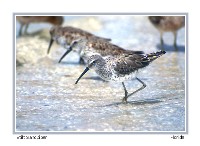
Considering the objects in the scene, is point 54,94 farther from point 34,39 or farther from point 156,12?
point 34,39

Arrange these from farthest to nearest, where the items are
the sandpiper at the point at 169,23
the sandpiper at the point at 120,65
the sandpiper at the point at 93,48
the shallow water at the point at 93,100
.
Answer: the sandpiper at the point at 169,23 → the sandpiper at the point at 93,48 → the sandpiper at the point at 120,65 → the shallow water at the point at 93,100

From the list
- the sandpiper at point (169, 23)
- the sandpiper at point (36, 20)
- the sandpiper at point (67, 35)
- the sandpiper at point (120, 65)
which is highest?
the sandpiper at point (36, 20)

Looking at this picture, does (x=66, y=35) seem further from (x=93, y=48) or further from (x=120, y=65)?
(x=120, y=65)

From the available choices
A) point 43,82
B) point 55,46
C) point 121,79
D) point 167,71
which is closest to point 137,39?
point 55,46

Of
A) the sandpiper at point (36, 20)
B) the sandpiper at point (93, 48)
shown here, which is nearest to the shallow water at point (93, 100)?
the sandpiper at point (93, 48)

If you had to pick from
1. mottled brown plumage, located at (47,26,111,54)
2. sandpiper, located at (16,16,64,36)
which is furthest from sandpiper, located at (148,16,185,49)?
sandpiper, located at (16,16,64,36)

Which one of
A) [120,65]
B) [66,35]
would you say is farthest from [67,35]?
[120,65]

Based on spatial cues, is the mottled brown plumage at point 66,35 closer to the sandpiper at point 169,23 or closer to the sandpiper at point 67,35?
the sandpiper at point 67,35
